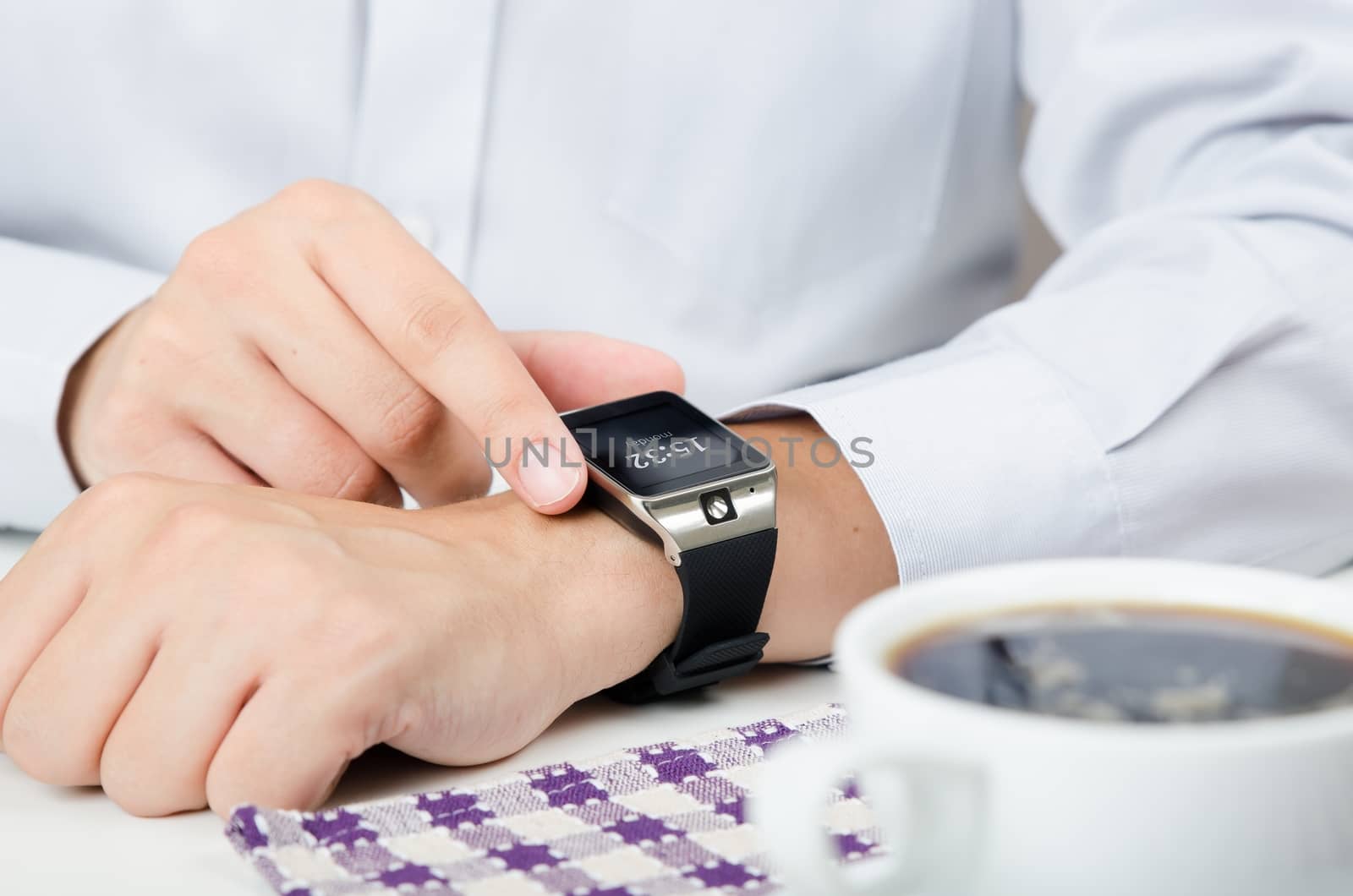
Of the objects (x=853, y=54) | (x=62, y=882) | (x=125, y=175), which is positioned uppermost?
(x=853, y=54)

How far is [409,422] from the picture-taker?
23.6 inches

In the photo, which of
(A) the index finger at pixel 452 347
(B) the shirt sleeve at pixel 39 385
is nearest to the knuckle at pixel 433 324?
(A) the index finger at pixel 452 347

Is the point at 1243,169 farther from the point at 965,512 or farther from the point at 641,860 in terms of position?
the point at 641,860

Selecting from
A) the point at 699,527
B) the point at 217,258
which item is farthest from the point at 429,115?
the point at 699,527

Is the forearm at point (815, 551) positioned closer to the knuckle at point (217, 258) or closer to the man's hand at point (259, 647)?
the man's hand at point (259, 647)

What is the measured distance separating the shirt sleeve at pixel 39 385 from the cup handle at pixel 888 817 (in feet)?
2.03

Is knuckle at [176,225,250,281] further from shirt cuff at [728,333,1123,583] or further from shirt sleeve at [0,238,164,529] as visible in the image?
shirt cuff at [728,333,1123,583]

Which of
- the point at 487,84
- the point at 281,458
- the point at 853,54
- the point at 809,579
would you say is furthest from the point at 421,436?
the point at 853,54

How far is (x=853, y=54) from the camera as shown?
95 centimetres

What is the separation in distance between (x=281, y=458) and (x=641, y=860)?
328mm

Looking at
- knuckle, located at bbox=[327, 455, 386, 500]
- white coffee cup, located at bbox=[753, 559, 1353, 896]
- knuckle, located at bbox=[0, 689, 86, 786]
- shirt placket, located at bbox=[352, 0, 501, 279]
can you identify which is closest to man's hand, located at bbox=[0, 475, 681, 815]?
knuckle, located at bbox=[0, 689, 86, 786]

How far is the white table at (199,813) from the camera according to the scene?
39 centimetres

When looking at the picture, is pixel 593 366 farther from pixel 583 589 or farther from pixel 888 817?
pixel 888 817

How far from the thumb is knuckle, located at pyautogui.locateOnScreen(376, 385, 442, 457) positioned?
0.06 m
